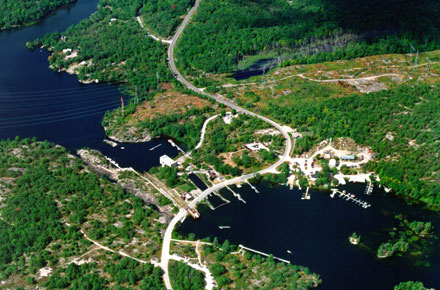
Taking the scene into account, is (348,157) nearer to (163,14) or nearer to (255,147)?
(255,147)

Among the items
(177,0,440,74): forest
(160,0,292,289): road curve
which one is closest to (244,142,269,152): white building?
(160,0,292,289): road curve

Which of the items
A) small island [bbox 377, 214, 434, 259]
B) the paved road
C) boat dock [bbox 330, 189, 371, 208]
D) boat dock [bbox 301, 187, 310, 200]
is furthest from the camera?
the paved road

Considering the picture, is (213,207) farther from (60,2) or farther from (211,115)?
(60,2)

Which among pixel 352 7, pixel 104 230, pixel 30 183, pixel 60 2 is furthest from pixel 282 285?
pixel 60 2

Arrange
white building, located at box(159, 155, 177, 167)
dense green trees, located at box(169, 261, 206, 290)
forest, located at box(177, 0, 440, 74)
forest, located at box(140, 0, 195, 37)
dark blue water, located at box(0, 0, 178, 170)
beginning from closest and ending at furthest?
dense green trees, located at box(169, 261, 206, 290) < white building, located at box(159, 155, 177, 167) < dark blue water, located at box(0, 0, 178, 170) < forest, located at box(177, 0, 440, 74) < forest, located at box(140, 0, 195, 37)

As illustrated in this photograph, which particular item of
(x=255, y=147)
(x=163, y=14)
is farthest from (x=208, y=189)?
(x=163, y=14)

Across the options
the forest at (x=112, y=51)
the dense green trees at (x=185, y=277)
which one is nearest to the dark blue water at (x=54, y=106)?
the forest at (x=112, y=51)

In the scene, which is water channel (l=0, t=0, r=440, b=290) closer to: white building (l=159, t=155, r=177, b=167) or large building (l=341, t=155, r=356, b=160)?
white building (l=159, t=155, r=177, b=167)
